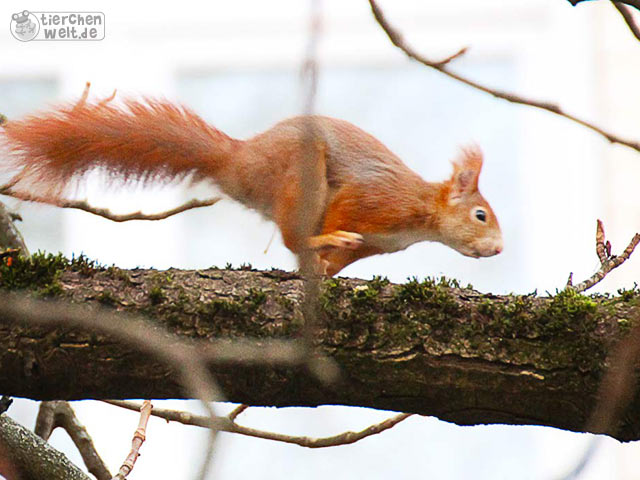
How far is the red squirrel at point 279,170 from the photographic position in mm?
1424

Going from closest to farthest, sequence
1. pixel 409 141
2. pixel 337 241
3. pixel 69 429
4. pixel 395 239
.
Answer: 1. pixel 69 429
2. pixel 337 241
3. pixel 395 239
4. pixel 409 141

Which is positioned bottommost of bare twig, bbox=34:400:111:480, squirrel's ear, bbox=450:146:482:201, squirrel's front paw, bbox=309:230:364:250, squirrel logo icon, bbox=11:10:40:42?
bare twig, bbox=34:400:111:480

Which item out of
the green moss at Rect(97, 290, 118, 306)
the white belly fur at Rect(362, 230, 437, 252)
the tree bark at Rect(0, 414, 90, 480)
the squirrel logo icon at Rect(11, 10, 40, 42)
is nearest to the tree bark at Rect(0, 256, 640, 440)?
the green moss at Rect(97, 290, 118, 306)

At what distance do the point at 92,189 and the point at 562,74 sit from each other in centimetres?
288

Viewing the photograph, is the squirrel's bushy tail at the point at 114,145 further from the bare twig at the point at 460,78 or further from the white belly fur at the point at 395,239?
the bare twig at the point at 460,78

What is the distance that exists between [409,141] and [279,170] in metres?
2.28

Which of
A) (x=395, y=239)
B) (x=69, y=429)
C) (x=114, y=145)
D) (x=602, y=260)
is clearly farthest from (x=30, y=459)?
(x=395, y=239)

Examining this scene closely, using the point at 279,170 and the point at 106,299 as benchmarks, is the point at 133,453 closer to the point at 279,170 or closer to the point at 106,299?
the point at 106,299

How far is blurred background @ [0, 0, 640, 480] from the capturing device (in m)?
3.70

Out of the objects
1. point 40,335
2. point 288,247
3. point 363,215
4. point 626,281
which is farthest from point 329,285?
point 626,281

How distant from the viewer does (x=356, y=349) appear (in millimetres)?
1001

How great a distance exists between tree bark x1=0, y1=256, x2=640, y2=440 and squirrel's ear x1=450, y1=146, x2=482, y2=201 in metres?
1.01

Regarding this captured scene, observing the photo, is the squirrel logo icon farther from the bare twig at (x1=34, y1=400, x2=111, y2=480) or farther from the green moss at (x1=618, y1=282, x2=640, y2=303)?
the green moss at (x1=618, y1=282, x2=640, y2=303)

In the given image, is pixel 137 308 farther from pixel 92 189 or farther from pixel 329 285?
pixel 92 189
